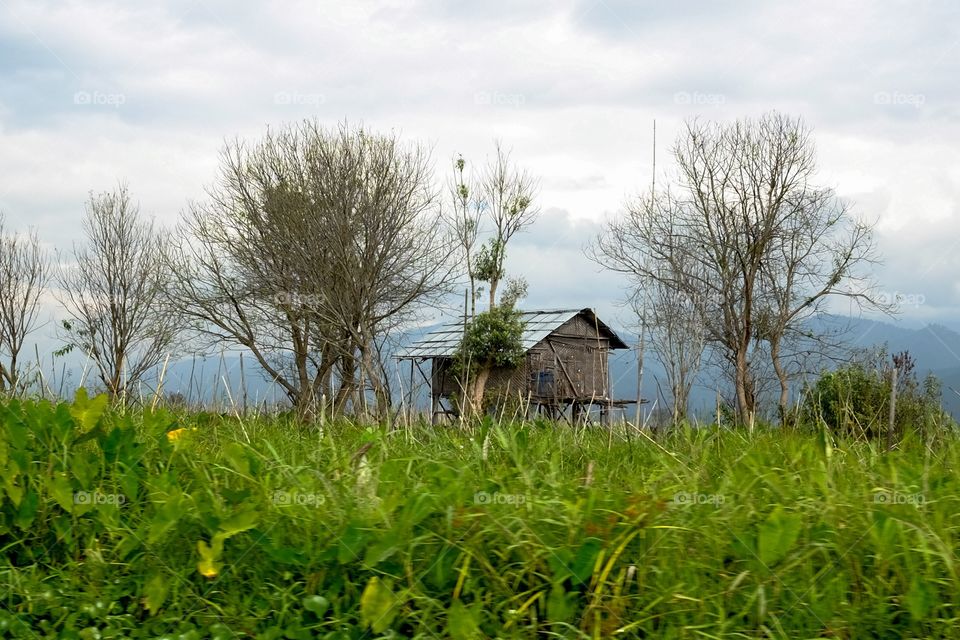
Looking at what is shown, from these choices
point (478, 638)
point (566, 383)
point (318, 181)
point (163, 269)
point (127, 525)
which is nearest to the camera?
point (478, 638)

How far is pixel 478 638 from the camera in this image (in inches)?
95.5

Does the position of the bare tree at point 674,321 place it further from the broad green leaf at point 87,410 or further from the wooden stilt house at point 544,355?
the broad green leaf at point 87,410

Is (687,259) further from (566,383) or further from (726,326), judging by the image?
(566,383)

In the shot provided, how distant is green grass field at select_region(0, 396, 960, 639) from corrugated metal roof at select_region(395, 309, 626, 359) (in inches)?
1062

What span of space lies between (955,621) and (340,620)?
6.01 ft

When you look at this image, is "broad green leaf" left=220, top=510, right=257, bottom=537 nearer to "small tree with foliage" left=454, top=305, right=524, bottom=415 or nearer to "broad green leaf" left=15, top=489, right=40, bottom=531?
"broad green leaf" left=15, top=489, right=40, bottom=531

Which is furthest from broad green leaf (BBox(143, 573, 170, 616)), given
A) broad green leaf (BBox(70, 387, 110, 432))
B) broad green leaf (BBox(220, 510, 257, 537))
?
broad green leaf (BBox(70, 387, 110, 432))

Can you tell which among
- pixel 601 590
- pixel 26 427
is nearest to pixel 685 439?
pixel 601 590

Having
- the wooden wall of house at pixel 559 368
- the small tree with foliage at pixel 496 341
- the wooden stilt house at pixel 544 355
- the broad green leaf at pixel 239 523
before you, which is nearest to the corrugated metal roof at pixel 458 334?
the wooden stilt house at pixel 544 355

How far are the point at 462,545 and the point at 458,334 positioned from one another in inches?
1191

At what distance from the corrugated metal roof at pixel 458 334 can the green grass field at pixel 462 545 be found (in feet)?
88.5

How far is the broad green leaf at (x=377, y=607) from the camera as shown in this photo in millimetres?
2506

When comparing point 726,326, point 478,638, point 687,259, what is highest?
point 687,259

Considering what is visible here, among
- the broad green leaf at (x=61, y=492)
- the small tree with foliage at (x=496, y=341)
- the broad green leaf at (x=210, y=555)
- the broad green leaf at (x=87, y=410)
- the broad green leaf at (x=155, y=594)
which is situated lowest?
the broad green leaf at (x=155, y=594)
